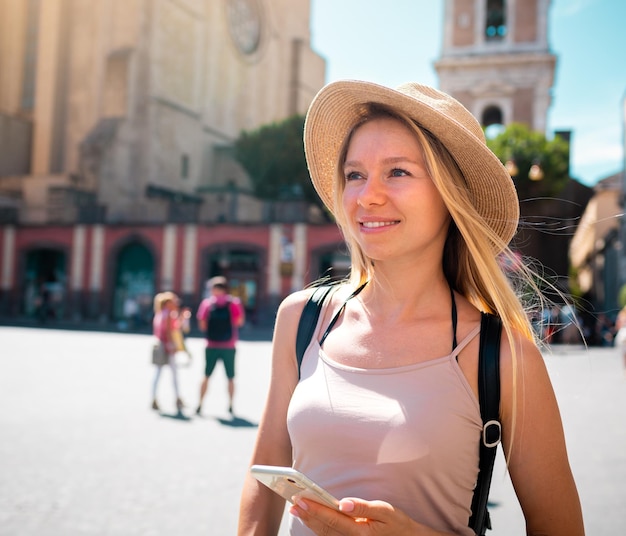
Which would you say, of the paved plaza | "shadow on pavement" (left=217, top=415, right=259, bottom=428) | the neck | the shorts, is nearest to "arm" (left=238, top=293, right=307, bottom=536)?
the neck

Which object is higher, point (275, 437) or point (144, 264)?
point (144, 264)

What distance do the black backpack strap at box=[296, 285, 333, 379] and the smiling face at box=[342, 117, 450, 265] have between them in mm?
303

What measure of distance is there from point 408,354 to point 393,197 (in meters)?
0.45

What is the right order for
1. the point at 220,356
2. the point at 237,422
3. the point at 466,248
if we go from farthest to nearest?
the point at 220,356, the point at 237,422, the point at 466,248

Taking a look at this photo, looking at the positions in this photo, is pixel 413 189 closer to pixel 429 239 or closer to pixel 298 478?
pixel 429 239

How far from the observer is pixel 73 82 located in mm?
43219

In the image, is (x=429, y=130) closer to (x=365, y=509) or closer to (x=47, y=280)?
(x=365, y=509)

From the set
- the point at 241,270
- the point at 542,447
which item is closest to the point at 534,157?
the point at 241,270

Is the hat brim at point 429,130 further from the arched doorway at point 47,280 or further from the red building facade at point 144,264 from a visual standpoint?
the arched doorway at point 47,280

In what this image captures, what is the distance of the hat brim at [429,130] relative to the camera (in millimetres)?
1858

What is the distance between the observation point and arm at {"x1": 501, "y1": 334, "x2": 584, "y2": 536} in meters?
1.64

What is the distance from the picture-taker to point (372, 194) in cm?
181

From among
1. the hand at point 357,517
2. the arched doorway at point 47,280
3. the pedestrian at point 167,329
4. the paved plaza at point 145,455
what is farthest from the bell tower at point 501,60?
the hand at point 357,517

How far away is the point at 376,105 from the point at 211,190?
44.0 m
